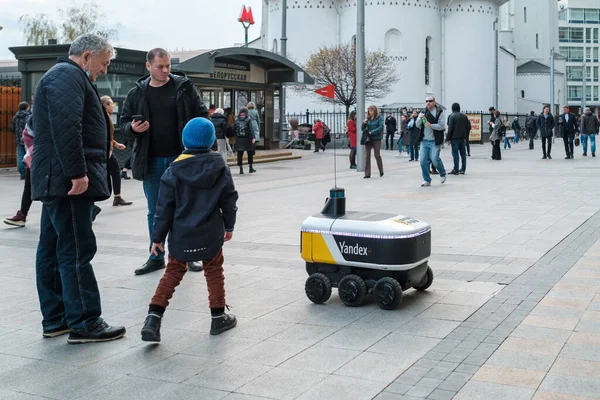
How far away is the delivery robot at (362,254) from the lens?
615 centimetres

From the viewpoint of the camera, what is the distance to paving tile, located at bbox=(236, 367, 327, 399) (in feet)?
14.2

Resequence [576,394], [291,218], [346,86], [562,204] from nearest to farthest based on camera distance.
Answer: [576,394]
[291,218]
[562,204]
[346,86]

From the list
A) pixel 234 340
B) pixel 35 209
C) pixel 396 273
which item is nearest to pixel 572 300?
pixel 396 273

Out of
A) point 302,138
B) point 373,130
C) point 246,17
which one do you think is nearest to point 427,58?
point 246,17

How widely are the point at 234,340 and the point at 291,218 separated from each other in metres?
6.39

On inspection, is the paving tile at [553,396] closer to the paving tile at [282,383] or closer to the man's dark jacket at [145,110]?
the paving tile at [282,383]

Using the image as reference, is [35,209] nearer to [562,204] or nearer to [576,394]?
[562,204]

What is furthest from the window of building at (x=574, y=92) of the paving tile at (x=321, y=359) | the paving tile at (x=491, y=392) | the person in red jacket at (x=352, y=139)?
the paving tile at (x=491, y=392)

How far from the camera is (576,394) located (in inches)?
166

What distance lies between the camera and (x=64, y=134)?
5074 millimetres

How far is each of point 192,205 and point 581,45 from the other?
118m

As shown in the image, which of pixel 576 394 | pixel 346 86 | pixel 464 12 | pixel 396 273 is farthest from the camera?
pixel 464 12

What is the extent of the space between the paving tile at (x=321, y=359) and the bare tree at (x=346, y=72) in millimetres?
43485

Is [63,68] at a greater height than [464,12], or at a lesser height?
lesser
